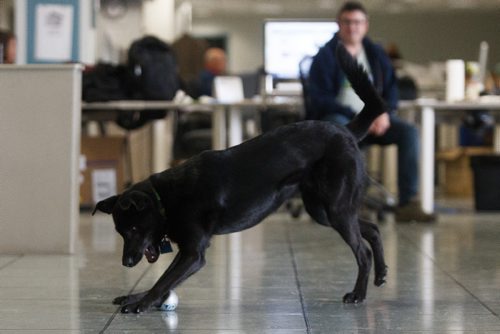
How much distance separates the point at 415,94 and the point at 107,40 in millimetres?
6710

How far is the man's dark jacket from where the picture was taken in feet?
20.1

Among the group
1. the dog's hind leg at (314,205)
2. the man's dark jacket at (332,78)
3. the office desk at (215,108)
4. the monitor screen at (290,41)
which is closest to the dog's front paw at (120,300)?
the dog's hind leg at (314,205)

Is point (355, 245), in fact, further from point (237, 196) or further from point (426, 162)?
point (426, 162)

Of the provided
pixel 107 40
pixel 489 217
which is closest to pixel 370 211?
pixel 489 217

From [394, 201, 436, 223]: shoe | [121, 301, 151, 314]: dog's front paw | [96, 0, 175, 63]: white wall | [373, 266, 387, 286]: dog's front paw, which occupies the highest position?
[96, 0, 175, 63]: white wall

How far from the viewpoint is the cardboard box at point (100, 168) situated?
7.62 metres

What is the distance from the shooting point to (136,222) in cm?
308

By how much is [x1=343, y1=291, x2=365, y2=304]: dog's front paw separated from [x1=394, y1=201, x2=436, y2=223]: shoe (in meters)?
3.16

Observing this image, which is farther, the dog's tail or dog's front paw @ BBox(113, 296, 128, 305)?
the dog's tail

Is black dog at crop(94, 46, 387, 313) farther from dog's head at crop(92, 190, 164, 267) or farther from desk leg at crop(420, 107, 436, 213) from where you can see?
desk leg at crop(420, 107, 436, 213)

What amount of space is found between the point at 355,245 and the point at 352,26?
2.95 metres

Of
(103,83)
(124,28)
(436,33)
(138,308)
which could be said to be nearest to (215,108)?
(103,83)

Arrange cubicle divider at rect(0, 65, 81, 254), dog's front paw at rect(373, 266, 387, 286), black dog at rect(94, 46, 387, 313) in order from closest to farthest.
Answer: black dog at rect(94, 46, 387, 313) < dog's front paw at rect(373, 266, 387, 286) < cubicle divider at rect(0, 65, 81, 254)

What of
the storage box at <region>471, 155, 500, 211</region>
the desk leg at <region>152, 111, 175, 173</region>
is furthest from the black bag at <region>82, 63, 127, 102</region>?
the storage box at <region>471, 155, 500, 211</region>
